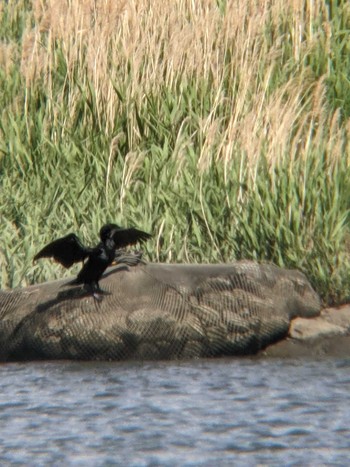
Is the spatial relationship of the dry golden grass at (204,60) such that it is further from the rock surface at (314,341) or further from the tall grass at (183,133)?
the rock surface at (314,341)

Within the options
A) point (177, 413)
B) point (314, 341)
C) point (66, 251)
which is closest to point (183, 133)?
point (66, 251)

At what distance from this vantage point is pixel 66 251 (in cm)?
854

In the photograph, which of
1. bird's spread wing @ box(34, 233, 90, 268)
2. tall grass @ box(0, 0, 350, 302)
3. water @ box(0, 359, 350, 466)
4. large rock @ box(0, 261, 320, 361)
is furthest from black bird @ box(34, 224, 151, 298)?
tall grass @ box(0, 0, 350, 302)

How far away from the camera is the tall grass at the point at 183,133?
31.0 feet

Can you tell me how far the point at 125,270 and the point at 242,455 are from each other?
9.71ft

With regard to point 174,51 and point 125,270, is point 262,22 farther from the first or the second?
point 125,270

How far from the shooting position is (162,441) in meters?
6.29

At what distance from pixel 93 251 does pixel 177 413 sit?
1780 mm

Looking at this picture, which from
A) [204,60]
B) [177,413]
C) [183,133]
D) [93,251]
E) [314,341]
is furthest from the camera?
[204,60]

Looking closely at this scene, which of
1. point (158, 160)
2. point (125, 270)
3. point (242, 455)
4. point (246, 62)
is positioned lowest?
point (242, 455)

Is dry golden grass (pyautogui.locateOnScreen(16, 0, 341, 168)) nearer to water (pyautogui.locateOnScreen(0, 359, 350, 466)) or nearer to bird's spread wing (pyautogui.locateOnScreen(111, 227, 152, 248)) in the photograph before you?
bird's spread wing (pyautogui.locateOnScreen(111, 227, 152, 248))

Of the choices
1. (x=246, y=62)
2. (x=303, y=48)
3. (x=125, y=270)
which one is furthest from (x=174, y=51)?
(x=125, y=270)

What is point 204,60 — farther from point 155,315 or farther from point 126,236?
point 155,315

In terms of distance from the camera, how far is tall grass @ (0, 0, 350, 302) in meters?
9.45
